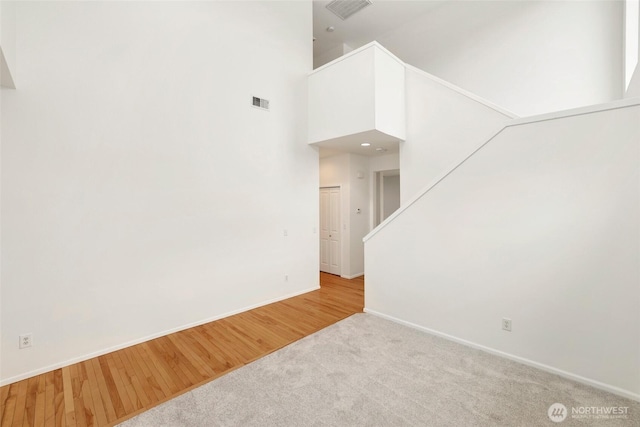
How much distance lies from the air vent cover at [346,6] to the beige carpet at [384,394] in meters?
5.98

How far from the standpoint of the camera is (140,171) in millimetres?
2998

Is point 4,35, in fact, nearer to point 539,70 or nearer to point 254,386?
point 254,386

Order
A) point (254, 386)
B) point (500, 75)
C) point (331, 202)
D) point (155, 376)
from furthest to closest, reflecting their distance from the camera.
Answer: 1. point (331, 202)
2. point (500, 75)
3. point (155, 376)
4. point (254, 386)

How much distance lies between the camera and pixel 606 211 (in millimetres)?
2090

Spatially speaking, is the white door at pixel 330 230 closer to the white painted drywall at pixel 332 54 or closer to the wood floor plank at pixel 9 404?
the white painted drywall at pixel 332 54

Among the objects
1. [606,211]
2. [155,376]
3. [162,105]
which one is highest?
[162,105]

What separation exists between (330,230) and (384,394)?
4.22 metres

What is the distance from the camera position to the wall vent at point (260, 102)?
403cm

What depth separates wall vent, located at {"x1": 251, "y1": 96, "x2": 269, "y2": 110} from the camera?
4031 mm

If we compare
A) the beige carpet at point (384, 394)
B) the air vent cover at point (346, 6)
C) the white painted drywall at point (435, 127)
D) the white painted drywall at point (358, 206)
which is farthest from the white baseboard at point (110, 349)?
the air vent cover at point (346, 6)

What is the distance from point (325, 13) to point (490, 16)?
10.4ft

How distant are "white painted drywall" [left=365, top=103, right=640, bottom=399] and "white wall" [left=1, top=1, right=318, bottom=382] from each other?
2.57m

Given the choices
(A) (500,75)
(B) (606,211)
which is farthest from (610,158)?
(A) (500,75)

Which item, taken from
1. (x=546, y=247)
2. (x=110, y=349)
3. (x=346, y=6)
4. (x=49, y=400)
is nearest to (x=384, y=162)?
(x=346, y=6)
